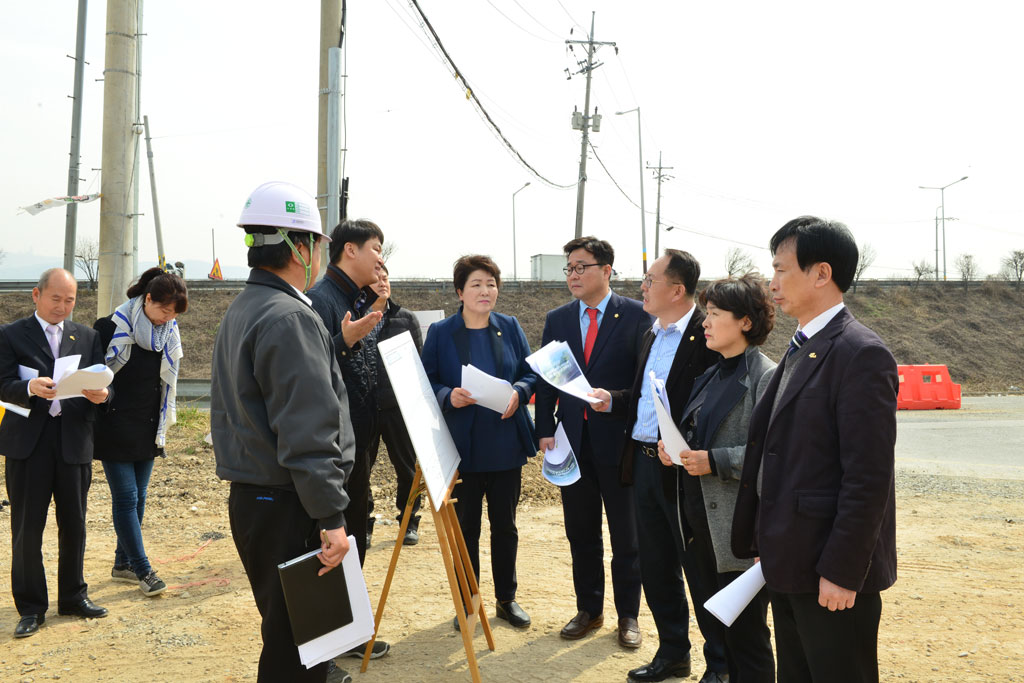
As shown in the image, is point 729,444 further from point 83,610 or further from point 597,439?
point 83,610

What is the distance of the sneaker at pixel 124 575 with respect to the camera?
18.5ft

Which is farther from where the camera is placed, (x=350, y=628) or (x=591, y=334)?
(x=591, y=334)

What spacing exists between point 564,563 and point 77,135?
42.1 ft

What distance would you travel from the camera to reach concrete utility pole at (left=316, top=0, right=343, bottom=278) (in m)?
8.96

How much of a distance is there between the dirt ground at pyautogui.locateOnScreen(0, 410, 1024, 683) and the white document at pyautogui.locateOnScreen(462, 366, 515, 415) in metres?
1.49

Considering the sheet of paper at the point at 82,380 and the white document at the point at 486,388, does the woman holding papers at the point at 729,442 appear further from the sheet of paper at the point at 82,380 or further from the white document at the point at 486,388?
the sheet of paper at the point at 82,380

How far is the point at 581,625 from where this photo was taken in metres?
4.60

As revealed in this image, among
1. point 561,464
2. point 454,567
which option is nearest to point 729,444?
point 561,464

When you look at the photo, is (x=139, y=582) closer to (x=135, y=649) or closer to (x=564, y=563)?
(x=135, y=649)

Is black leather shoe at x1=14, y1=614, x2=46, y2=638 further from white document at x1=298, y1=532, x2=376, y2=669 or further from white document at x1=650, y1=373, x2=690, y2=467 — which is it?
white document at x1=650, y1=373, x2=690, y2=467

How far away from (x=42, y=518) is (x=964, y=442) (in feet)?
43.2

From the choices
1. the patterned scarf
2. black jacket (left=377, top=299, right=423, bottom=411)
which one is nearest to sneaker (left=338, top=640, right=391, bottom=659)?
black jacket (left=377, top=299, right=423, bottom=411)

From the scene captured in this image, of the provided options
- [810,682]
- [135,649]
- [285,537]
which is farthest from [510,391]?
[135,649]

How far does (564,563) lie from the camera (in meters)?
6.05
